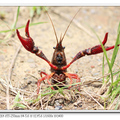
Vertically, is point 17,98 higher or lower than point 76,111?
higher

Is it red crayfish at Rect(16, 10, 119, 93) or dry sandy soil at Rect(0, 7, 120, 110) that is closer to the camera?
red crayfish at Rect(16, 10, 119, 93)

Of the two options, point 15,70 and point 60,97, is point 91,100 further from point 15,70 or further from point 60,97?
point 15,70

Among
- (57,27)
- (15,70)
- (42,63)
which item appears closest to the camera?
(15,70)

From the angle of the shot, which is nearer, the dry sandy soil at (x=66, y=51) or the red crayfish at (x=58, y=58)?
the red crayfish at (x=58, y=58)

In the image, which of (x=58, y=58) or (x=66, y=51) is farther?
(x=66, y=51)

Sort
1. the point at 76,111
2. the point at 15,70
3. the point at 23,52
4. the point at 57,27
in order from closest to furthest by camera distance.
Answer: the point at 76,111 < the point at 15,70 < the point at 23,52 < the point at 57,27

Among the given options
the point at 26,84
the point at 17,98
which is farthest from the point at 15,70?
the point at 17,98

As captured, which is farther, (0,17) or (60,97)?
(0,17)

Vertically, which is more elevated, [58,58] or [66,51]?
[66,51]
